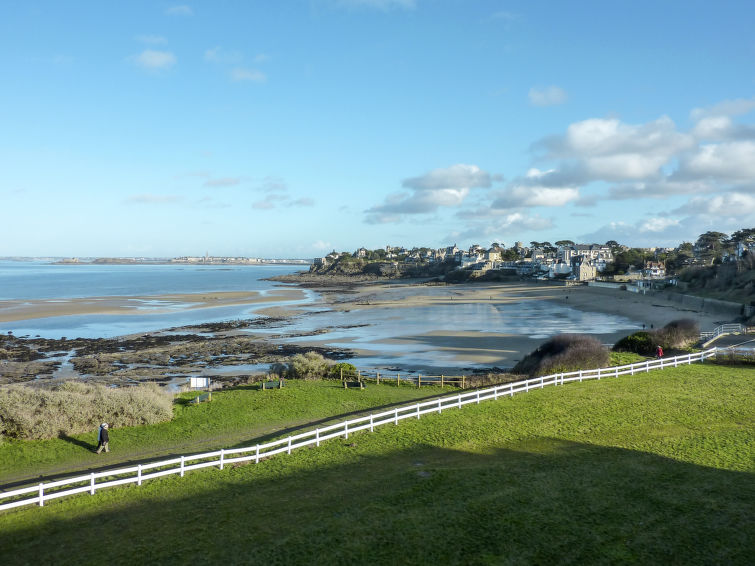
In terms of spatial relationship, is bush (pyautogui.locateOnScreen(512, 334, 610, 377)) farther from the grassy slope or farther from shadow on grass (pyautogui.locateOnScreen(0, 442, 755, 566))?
shadow on grass (pyautogui.locateOnScreen(0, 442, 755, 566))

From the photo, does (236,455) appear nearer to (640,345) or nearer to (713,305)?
(640,345)

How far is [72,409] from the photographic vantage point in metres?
19.3

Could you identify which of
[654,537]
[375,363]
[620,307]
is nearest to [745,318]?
[620,307]

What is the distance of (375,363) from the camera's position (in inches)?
1489

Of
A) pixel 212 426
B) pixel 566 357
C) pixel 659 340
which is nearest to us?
pixel 212 426

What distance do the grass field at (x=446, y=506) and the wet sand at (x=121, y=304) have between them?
221ft

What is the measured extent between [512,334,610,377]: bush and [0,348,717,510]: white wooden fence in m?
2.18

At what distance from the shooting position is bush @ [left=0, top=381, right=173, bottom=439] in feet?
59.9

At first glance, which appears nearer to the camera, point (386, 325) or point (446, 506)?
point (446, 506)

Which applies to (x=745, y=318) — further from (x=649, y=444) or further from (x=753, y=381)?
(x=649, y=444)

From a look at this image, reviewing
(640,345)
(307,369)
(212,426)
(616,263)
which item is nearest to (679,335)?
(640,345)

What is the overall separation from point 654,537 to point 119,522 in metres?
11.5

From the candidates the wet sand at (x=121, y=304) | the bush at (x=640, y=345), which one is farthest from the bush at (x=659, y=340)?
the wet sand at (x=121, y=304)

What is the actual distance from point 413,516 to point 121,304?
285ft
